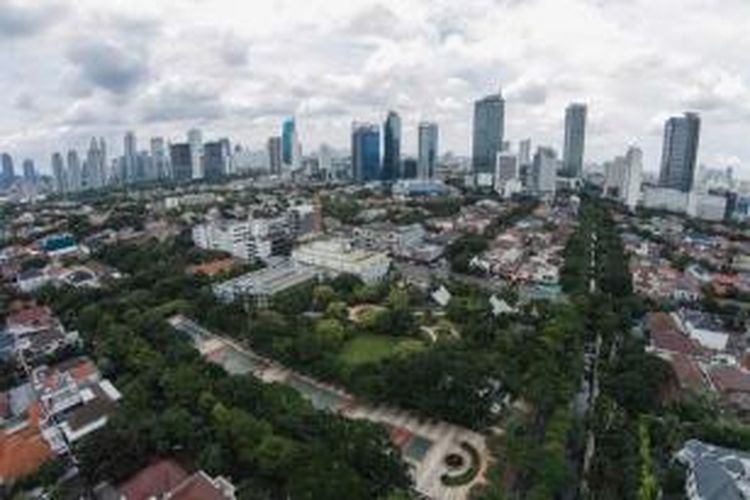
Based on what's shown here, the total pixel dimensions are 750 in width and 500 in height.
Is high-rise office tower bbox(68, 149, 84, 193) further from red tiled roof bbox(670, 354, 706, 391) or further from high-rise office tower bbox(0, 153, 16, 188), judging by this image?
red tiled roof bbox(670, 354, 706, 391)

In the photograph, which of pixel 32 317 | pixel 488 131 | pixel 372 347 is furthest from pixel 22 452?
pixel 488 131

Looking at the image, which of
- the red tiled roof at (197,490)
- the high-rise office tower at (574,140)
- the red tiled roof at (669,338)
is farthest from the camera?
the high-rise office tower at (574,140)

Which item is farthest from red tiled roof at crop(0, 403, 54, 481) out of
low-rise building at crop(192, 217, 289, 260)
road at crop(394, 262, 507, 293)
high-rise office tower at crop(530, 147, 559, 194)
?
high-rise office tower at crop(530, 147, 559, 194)

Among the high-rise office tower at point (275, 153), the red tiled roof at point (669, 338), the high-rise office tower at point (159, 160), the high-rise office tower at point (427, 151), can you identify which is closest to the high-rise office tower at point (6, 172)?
the high-rise office tower at point (159, 160)

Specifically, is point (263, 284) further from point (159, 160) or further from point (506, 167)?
point (159, 160)

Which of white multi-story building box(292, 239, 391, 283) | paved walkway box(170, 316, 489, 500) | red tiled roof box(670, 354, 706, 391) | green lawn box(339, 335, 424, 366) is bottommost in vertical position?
paved walkway box(170, 316, 489, 500)

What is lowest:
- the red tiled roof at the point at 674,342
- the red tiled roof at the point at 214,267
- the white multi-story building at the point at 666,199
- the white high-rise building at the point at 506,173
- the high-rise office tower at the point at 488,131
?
the red tiled roof at the point at 674,342

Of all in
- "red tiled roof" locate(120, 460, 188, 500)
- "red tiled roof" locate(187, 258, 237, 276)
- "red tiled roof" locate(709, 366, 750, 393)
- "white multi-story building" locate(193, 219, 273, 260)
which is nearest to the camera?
"red tiled roof" locate(120, 460, 188, 500)

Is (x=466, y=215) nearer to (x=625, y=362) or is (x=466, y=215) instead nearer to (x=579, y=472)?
(x=625, y=362)

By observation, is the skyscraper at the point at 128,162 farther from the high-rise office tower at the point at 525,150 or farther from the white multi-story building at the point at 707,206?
the white multi-story building at the point at 707,206
